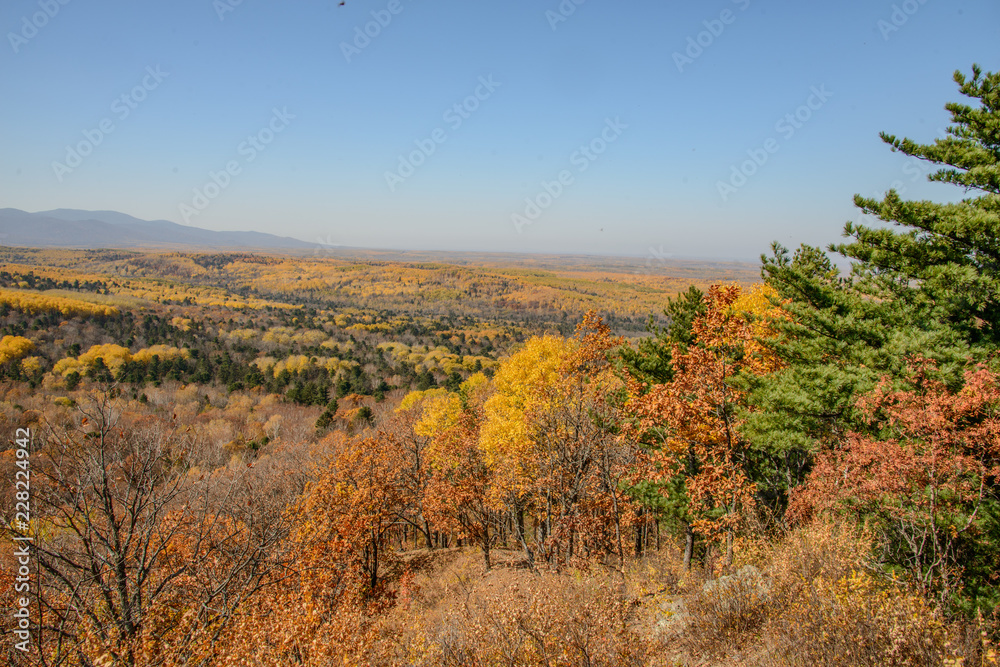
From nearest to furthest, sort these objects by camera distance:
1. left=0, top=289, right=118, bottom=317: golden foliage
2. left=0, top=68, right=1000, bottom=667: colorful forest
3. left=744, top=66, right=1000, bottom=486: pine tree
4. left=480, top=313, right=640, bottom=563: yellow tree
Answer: left=0, top=68, right=1000, bottom=667: colorful forest → left=744, top=66, right=1000, bottom=486: pine tree → left=480, top=313, right=640, bottom=563: yellow tree → left=0, top=289, right=118, bottom=317: golden foliage

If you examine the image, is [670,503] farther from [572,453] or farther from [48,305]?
[48,305]

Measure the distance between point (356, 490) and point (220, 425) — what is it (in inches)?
1724

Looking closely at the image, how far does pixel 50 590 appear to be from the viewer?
10195 mm

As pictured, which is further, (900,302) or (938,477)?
(900,302)

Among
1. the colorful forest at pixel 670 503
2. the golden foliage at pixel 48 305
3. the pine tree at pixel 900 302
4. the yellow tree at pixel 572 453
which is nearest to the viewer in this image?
the colorful forest at pixel 670 503

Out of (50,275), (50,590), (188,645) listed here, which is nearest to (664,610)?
(188,645)

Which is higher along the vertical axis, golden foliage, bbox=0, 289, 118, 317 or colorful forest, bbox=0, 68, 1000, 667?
colorful forest, bbox=0, 68, 1000, 667

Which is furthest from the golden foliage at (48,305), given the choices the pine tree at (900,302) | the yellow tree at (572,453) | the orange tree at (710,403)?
the pine tree at (900,302)

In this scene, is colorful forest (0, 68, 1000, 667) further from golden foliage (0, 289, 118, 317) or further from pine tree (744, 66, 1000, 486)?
golden foliage (0, 289, 118, 317)

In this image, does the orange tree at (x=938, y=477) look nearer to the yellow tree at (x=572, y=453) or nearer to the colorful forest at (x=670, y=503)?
the colorful forest at (x=670, y=503)


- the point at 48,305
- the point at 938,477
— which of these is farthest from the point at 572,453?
the point at 48,305

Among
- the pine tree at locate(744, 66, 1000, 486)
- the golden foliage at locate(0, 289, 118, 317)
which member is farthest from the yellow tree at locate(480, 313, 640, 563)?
the golden foliage at locate(0, 289, 118, 317)

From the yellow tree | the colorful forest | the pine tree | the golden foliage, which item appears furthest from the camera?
the golden foliage

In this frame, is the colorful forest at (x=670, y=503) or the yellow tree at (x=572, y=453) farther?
the yellow tree at (x=572, y=453)
